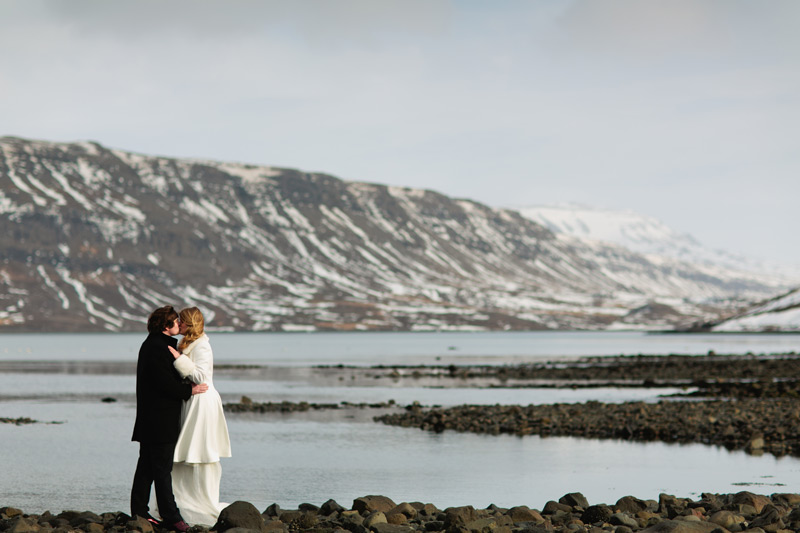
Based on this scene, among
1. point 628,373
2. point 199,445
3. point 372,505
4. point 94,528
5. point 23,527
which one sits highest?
point 628,373

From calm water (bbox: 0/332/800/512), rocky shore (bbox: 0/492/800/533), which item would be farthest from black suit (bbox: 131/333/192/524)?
calm water (bbox: 0/332/800/512)

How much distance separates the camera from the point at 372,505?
20.5 meters

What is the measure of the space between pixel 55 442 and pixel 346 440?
1116 cm

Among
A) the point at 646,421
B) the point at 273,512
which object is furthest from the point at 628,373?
the point at 273,512

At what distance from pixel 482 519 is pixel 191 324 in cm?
620

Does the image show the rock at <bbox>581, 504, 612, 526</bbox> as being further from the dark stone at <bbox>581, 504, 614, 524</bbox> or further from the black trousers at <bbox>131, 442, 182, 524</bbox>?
the black trousers at <bbox>131, 442, 182, 524</bbox>

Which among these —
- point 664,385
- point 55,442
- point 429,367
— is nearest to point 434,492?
point 55,442

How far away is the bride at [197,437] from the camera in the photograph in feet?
55.7

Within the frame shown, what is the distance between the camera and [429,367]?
110438mm

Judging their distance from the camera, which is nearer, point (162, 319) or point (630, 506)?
point (162, 319)

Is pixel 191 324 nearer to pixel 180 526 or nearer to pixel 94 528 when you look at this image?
pixel 180 526

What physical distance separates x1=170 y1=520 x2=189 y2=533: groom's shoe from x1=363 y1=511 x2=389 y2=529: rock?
3151 mm

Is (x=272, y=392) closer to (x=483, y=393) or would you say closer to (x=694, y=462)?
(x=483, y=393)

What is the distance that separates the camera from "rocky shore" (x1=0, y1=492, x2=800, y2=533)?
1750 cm
